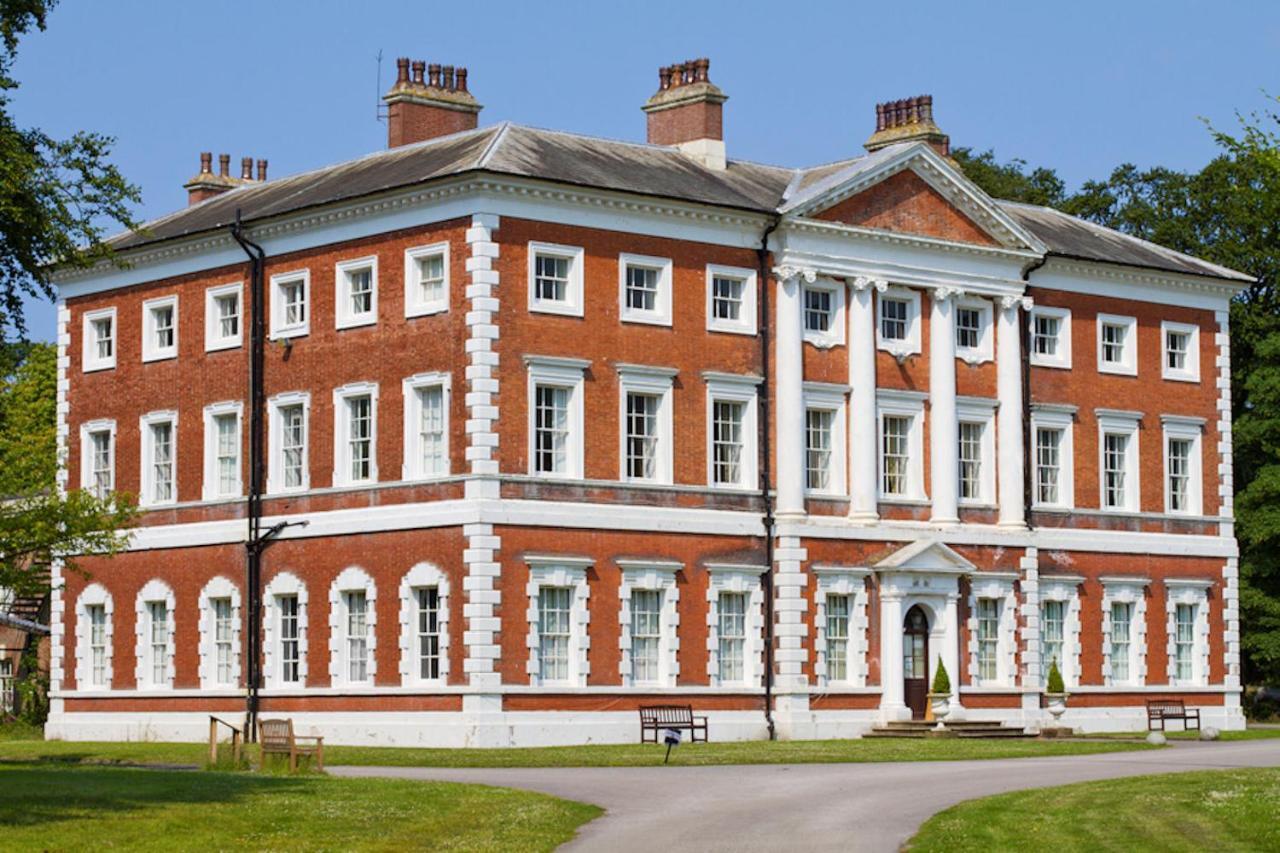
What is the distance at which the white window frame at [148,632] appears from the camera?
201 ft

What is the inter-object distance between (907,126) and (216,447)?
20.4 m

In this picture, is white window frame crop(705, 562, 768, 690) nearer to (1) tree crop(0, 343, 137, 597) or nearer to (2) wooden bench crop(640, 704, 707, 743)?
(2) wooden bench crop(640, 704, 707, 743)

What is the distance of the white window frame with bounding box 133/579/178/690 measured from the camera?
6134 cm

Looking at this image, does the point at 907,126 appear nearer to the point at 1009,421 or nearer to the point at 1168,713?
the point at 1009,421

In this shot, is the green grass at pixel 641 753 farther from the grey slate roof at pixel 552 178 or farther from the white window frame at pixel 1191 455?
the white window frame at pixel 1191 455

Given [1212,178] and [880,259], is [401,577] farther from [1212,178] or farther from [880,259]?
[1212,178]

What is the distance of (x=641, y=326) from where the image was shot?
5697 cm

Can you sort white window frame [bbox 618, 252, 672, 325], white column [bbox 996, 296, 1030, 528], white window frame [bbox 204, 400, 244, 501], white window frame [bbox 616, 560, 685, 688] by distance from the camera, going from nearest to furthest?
white window frame [bbox 616, 560, 685, 688]
white window frame [bbox 618, 252, 672, 325]
white window frame [bbox 204, 400, 244, 501]
white column [bbox 996, 296, 1030, 528]

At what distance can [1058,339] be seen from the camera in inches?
2581

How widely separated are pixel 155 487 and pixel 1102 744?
23.6 metres

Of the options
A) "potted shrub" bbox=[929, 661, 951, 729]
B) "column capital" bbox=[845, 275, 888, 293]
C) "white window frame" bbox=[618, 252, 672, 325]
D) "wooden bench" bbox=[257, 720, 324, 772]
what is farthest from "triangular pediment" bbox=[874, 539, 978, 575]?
"wooden bench" bbox=[257, 720, 324, 772]

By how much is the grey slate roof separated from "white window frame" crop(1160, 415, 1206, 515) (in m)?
3.98

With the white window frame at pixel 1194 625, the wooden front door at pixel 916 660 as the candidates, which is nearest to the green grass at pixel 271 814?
the wooden front door at pixel 916 660

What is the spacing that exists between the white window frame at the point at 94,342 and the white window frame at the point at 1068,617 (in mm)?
23973
